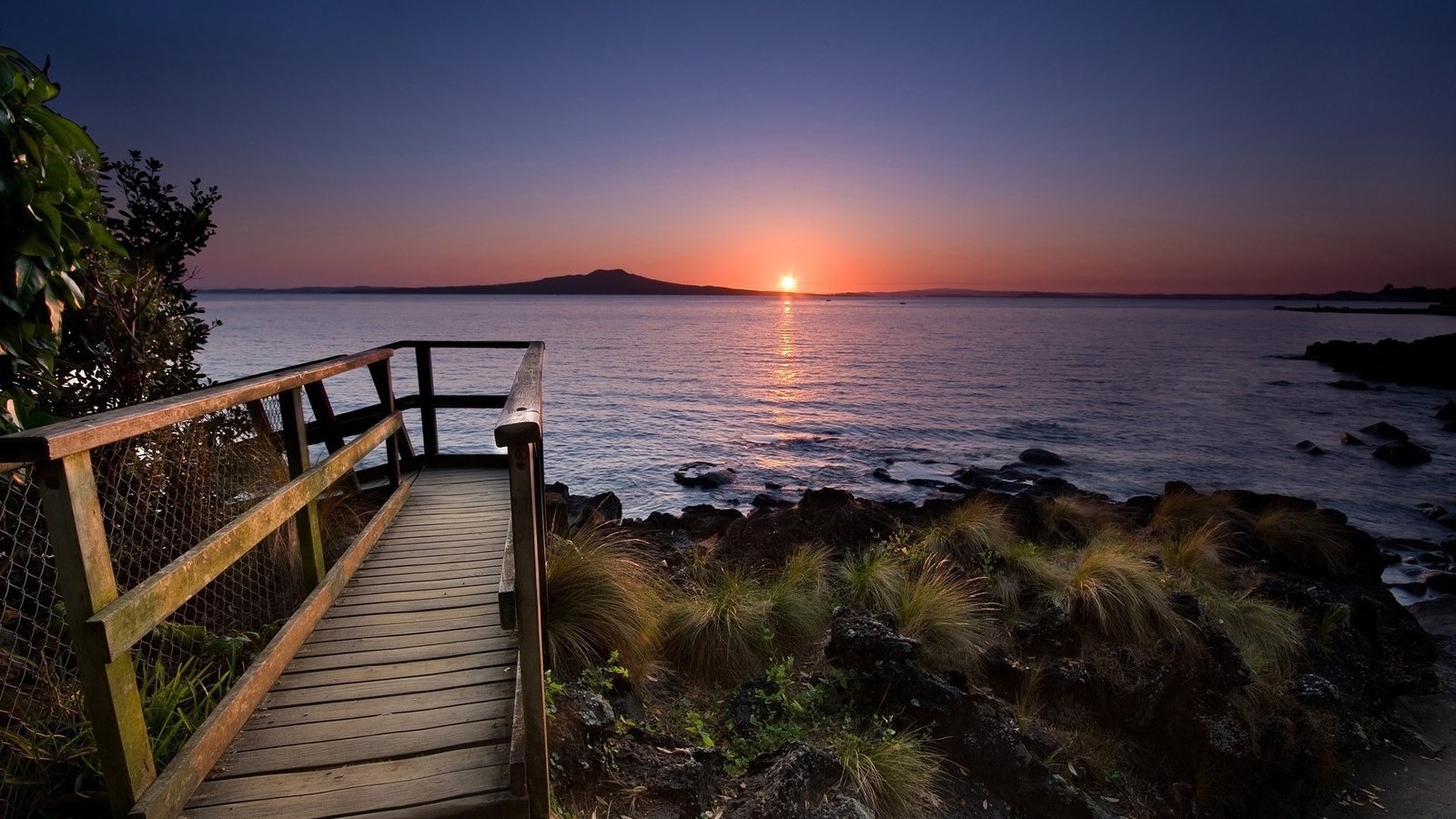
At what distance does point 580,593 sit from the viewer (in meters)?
5.51

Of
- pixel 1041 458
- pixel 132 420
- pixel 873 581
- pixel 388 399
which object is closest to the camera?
pixel 132 420

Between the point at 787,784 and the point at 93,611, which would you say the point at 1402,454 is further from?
the point at 93,611

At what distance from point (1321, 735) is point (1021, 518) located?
18.0 feet

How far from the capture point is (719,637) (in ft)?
20.1

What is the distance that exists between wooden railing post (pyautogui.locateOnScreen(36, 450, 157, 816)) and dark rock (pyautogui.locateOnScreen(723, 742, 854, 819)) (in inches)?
104

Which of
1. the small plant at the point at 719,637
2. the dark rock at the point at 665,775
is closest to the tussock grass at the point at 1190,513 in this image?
the small plant at the point at 719,637

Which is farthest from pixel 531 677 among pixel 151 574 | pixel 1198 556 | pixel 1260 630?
pixel 1198 556

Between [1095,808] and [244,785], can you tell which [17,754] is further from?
[1095,808]

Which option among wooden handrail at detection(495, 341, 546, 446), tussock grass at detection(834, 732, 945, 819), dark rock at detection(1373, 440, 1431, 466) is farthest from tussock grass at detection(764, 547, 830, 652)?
dark rock at detection(1373, 440, 1431, 466)

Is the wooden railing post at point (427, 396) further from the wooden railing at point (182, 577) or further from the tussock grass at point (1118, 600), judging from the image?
the tussock grass at point (1118, 600)

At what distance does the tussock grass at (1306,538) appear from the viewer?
1080 cm

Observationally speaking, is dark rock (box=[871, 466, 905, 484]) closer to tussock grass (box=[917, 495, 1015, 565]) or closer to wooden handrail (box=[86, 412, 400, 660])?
tussock grass (box=[917, 495, 1015, 565])

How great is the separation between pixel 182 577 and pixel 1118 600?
7.21m

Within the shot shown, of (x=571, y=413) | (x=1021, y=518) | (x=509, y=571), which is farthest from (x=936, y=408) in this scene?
(x=509, y=571)
